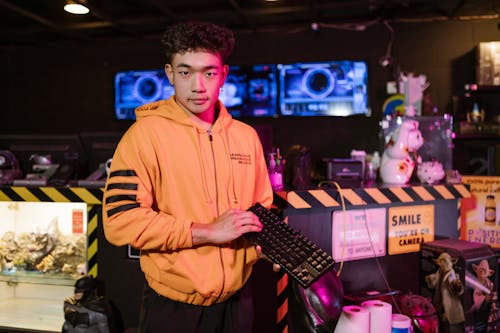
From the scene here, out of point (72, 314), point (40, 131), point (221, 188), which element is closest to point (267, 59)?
point (40, 131)

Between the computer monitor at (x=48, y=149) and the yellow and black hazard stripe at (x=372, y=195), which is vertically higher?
the computer monitor at (x=48, y=149)

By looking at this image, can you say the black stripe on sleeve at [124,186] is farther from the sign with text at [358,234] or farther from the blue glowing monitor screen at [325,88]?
the blue glowing monitor screen at [325,88]

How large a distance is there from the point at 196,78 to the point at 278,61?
12.1 feet

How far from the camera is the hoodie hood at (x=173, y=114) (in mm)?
1465

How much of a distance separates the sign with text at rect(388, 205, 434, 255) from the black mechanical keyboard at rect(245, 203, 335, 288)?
1.39 m

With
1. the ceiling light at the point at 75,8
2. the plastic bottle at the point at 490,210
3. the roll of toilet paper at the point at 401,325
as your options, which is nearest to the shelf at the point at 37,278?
the roll of toilet paper at the point at 401,325

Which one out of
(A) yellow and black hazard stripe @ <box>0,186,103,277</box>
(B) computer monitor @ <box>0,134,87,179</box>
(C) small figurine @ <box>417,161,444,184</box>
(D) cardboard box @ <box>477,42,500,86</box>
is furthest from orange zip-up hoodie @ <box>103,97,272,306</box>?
(D) cardboard box @ <box>477,42,500,86</box>

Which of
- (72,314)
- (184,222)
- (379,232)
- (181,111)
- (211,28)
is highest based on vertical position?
(211,28)

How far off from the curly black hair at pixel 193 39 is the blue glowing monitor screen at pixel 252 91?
11.2 feet

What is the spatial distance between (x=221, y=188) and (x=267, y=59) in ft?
12.3

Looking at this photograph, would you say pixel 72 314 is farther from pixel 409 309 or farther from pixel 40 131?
pixel 40 131

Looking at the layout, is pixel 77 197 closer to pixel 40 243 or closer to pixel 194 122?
pixel 40 243

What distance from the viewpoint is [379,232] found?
2684mm

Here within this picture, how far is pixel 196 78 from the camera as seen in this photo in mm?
1411
